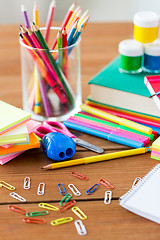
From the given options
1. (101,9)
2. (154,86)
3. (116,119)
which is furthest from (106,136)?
(101,9)

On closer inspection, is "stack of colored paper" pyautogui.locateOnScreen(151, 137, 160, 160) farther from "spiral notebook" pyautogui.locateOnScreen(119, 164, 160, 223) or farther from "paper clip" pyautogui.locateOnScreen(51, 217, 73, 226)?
"paper clip" pyautogui.locateOnScreen(51, 217, 73, 226)

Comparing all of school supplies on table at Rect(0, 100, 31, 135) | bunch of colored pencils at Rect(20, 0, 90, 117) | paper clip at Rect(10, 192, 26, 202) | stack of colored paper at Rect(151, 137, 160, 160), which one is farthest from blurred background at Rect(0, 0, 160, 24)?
paper clip at Rect(10, 192, 26, 202)

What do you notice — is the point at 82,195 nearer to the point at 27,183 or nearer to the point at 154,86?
the point at 27,183

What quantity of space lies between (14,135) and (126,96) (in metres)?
0.35

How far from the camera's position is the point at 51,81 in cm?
107

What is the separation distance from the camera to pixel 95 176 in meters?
0.90

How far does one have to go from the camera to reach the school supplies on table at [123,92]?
1078 millimetres

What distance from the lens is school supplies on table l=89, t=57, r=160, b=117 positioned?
3.54 feet

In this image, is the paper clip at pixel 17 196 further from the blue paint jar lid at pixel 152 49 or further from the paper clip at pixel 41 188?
the blue paint jar lid at pixel 152 49

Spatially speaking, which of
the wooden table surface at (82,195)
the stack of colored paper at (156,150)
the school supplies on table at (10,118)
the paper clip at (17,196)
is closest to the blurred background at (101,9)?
the wooden table surface at (82,195)

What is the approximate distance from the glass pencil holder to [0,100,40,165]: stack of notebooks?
0.12m

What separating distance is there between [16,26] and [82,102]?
2.42ft

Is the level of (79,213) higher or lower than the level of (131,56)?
A: lower

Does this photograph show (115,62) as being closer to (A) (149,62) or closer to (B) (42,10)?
(A) (149,62)
